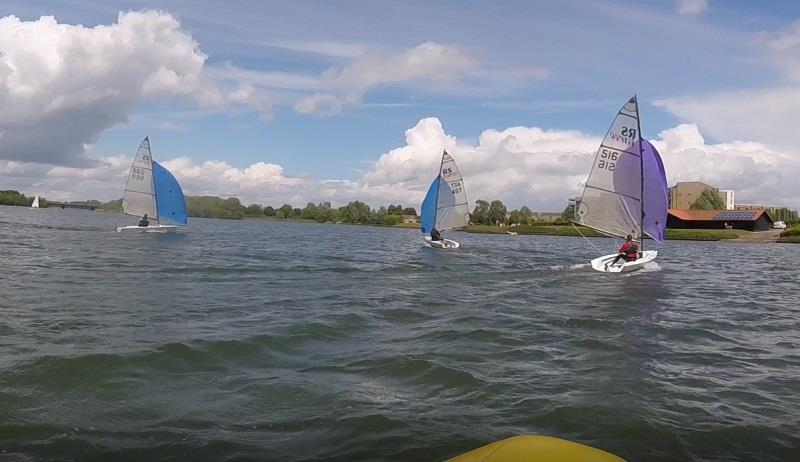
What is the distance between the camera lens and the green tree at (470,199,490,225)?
169 metres

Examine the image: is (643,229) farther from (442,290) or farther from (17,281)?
(17,281)

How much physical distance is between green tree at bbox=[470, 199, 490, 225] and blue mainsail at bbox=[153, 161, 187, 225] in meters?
115

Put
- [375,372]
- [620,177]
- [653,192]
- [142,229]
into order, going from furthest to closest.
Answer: [142,229]
[653,192]
[620,177]
[375,372]

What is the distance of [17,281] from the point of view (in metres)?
19.6

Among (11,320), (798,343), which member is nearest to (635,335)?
(798,343)

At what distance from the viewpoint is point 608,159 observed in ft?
106

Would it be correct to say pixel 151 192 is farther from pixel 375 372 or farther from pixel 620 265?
pixel 375 372

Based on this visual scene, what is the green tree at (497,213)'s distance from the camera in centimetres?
16638

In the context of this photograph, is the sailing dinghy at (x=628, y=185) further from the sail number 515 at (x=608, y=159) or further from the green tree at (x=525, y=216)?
the green tree at (x=525, y=216)

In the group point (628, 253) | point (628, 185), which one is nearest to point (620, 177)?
point (628, 185)

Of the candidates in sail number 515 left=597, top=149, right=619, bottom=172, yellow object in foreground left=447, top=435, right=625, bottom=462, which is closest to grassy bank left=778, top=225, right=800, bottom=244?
sail number 515 left=597, top=149, right=619, bottom=172

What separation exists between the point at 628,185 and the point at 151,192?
137ft

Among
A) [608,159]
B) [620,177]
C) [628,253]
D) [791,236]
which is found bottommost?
[628,253]

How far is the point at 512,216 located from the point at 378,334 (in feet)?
528
